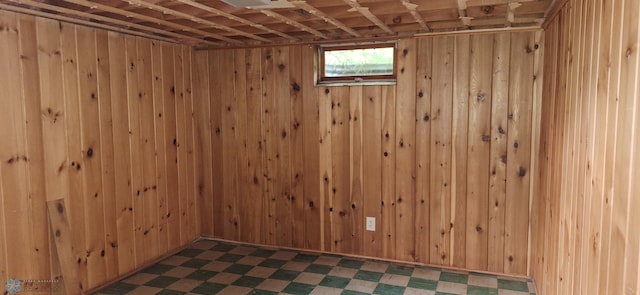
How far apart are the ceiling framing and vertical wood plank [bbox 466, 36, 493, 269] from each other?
0.24 metres

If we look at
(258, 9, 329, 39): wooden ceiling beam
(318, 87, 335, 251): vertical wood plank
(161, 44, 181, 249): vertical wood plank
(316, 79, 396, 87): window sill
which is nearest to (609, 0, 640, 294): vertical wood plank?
(258, 9, 329, 39): wooden ceiling beam

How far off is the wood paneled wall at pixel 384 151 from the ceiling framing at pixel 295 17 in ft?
0.78

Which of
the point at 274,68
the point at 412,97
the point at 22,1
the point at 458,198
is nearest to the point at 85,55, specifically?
the point at 22,1

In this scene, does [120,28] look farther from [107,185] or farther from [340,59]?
[340,59]

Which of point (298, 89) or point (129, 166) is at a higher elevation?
point (298, 89)

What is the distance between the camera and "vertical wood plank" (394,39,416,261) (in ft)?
12.2

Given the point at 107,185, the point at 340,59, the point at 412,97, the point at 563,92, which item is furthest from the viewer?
the point at 340,59

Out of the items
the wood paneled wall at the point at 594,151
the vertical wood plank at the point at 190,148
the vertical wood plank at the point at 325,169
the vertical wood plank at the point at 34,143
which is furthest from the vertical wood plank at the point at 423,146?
the vertical wood plank at the point at 34,143

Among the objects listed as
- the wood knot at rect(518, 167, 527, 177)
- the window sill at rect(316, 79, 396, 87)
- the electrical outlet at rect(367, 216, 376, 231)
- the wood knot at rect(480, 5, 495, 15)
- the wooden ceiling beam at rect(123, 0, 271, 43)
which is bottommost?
the electrical outlet at rect(367, 216, 376, 231)

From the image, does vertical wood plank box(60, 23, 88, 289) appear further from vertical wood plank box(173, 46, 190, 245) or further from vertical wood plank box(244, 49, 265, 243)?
vertical wood plank box(244, 49, 265, 243)

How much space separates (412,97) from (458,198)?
904 mm

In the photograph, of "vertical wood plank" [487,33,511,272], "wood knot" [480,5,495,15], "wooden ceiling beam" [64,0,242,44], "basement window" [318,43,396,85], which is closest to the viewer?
"wooden ceiling beam" [64,0,242,44]

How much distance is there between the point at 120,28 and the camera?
3395 millimetres

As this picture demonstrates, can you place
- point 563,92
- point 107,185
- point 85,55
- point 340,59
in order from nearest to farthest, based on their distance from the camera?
point 563,92, point 85,55, point 107,185, point 340,59
